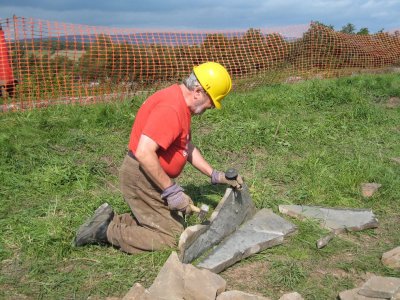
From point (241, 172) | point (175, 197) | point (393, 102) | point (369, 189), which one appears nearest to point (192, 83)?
point (175, 197)

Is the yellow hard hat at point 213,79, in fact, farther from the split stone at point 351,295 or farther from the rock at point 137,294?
the split stone at point 351,295

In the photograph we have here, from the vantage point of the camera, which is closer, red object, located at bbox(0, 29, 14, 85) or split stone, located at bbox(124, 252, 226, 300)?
split stone, located at bbox(124, 252, 226, 300)

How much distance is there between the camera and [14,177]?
197 inches

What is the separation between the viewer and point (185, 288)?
295 cm

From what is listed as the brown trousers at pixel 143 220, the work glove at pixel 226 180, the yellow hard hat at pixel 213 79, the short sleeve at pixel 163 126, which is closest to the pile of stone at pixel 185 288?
the brown trousers at pixel 143 220

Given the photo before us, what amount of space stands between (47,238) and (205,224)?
50.2 inches

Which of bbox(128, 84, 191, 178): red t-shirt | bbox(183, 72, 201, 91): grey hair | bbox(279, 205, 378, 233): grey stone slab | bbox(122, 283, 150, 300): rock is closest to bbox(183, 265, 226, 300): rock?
bbox(122, 283, 150, 300): rock

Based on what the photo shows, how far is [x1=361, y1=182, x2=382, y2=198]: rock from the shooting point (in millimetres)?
4887

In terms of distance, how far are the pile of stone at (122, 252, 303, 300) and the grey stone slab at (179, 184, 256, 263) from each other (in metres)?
0.34

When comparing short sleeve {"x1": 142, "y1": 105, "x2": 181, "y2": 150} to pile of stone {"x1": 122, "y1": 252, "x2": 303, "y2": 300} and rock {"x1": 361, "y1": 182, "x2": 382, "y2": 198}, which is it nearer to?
pile of stone {"x1": 122, "y1": 252, "x2": 303, "y2": 300}

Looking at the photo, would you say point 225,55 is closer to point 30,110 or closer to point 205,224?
point 30,110

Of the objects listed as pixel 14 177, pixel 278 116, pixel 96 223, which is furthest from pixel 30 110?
pixel 96 223

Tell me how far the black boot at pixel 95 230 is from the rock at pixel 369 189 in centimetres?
270

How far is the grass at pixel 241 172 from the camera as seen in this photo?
344 cm
